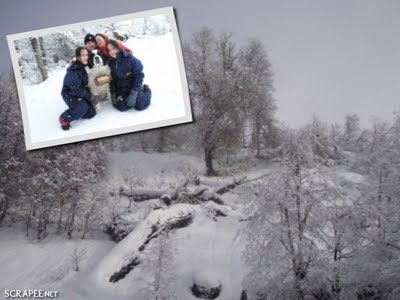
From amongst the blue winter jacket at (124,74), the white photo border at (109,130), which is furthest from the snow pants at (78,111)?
the blue winter jacket at (124,74)

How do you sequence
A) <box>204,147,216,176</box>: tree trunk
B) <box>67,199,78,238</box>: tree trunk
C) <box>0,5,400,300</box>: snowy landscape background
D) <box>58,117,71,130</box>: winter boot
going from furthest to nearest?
<box>204,147,216,176</box>: tree trunk < <box>67,199,78,238</box>: tree trunk < <box>58,117,71,130</box>: winter boot < <box>0,5,400,300</box>: snowy landscape background

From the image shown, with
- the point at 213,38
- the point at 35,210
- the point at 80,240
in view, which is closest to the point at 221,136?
the point at 213,38

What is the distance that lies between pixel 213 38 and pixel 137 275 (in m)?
3.76

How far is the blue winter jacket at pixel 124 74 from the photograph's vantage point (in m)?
4.55

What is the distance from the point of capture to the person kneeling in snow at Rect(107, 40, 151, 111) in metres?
4.52

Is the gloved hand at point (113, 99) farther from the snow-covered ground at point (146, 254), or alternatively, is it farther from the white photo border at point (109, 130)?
the snow-covered ground at point (146, 254)

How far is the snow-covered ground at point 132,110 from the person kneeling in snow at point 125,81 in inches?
3.5

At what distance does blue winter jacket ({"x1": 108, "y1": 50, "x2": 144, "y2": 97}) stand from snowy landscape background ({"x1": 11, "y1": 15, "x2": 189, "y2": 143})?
12cm

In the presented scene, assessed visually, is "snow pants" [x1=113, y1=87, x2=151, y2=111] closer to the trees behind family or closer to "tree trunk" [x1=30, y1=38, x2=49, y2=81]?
the trees behind family

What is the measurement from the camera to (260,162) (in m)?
5.35

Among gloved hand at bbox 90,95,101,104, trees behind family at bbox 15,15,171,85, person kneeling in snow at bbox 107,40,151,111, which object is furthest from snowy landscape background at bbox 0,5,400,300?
trees behind family at bbox 15,15,171,85

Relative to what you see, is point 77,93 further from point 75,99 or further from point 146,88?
point 146,88

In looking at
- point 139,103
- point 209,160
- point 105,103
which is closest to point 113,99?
point 105,103

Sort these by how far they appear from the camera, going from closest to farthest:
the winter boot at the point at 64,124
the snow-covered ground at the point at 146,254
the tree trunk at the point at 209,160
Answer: the snow-covered ground at the point at 146,254, the winter boot at the point at 64,124, the tree trunk at the point at 209,160
